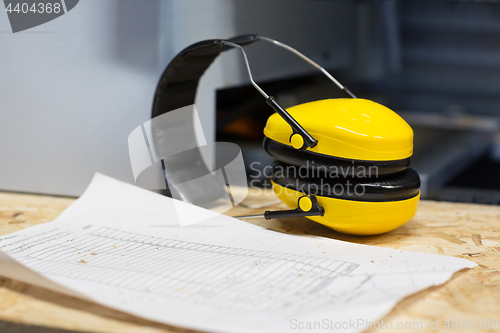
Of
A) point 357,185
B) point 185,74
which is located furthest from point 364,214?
point 185,74

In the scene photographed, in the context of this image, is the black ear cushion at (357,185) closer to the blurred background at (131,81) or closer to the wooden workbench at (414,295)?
the wooden workbench at (414,295)

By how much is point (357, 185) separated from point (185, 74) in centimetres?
33

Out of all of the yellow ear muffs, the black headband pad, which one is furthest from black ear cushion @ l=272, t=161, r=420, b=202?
the black headband pad

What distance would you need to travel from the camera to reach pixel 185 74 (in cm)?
69

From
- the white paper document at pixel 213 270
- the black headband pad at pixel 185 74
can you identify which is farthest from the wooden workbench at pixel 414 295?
the black headband pad at pixel 185 74

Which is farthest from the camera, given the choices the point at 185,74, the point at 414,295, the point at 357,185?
the point at 185,74

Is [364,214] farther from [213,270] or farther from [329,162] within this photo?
[213,270]

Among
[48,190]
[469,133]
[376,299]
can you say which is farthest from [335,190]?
[469,133]

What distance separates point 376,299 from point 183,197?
373 millimetres

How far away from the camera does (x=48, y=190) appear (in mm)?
775

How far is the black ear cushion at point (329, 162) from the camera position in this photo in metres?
0.51

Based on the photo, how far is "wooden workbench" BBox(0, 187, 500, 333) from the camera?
14.7 inches

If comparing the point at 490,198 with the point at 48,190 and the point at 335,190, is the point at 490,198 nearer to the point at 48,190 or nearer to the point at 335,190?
the point at 335,190

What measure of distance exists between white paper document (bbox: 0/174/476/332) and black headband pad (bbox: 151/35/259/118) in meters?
0.17
